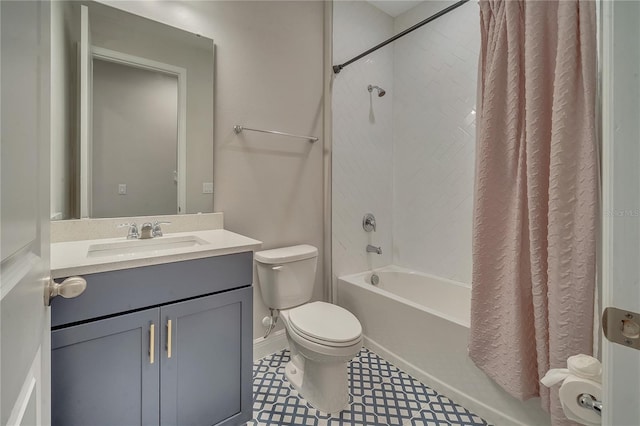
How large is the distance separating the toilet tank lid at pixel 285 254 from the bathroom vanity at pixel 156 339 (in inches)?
16.0

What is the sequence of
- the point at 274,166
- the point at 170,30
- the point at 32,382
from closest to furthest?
the point at 32,382, the point at 170,30, the point at 274,166

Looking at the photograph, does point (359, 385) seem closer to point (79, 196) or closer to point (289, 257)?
point (289, 257)

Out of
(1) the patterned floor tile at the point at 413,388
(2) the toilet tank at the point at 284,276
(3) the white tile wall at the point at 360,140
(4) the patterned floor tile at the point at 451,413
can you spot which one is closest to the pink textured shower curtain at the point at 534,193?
(4) the patterned floor tile at the point at 451,413

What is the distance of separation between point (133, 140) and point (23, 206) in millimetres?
1216

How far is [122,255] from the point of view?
3.42 feet

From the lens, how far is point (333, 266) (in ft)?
7.27

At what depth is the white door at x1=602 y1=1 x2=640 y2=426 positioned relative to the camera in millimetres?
418

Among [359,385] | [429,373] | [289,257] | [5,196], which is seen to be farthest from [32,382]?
[429,373]

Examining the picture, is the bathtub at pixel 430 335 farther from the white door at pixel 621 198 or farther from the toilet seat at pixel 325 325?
the white door at pixel 621 198

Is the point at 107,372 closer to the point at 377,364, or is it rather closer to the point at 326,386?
the point at 326,386

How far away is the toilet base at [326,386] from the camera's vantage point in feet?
4.84

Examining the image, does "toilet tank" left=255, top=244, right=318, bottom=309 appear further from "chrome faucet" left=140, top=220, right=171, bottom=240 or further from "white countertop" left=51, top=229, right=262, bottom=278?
"chrome faucet" left=140, top=220, right=171, bottom=240

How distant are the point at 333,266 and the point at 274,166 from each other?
2.87 ft

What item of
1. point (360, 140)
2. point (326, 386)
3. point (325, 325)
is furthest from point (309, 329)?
point (360, 140)
